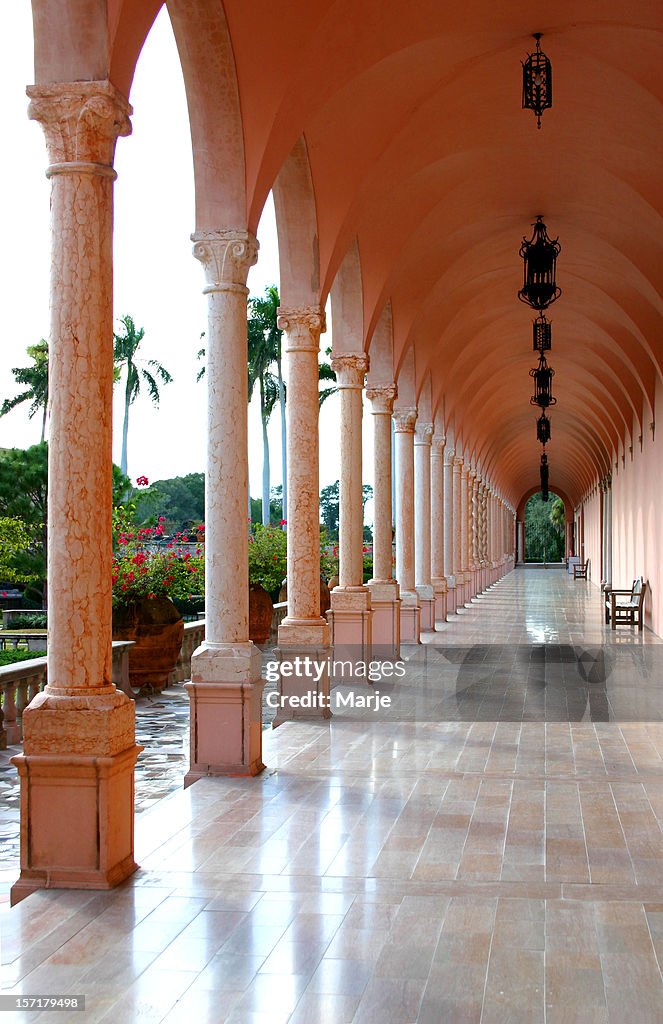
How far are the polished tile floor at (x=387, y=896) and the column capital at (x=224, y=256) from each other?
389 cm

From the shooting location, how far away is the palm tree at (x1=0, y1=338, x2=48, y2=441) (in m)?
39.3

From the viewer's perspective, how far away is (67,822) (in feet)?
18.1

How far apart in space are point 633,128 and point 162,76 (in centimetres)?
557

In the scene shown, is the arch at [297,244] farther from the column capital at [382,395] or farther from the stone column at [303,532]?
the column capital at [382,395]

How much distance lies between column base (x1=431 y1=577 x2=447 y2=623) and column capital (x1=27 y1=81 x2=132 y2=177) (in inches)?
738

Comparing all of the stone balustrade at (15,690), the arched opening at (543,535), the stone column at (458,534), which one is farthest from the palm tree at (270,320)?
the arched opening at (543,535)

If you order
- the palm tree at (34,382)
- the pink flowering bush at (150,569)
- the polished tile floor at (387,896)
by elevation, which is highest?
the palm tree at (34,382)

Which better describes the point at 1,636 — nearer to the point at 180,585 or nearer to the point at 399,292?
the point at 180,585

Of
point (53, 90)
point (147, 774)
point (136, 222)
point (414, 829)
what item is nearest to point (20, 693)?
point (147, 774)

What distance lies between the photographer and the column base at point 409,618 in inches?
729

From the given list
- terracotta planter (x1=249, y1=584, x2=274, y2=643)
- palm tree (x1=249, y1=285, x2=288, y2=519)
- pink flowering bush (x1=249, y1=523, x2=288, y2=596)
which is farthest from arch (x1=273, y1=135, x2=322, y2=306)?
palm tree (x1=249, y1=285, x2=288, y2=519)

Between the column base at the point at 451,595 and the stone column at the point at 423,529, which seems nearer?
the stone column at the point at 423,529

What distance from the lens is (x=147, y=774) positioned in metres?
9.22

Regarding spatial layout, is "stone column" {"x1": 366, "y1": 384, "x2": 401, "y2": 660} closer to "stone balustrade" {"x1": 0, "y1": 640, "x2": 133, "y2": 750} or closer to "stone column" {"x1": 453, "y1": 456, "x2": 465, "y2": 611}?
"stone balustrade" {"x1": 0, "y1": 640, "x2": 133, "y2": 750}
